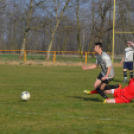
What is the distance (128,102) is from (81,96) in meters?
1.87

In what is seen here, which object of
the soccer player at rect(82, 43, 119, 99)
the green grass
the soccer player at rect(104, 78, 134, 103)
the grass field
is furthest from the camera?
the green grass

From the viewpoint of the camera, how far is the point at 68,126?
5012mm

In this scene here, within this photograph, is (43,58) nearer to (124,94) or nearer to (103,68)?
(103,68)

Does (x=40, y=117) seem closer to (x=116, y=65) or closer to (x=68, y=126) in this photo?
(x=68, y=126)

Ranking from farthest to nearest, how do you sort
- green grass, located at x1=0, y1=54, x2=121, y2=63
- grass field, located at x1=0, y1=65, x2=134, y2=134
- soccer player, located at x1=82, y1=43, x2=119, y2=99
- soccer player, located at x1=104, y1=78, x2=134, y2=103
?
1. green grass, located at x1=0, y1=54, x2=121, y2=63
2. soccer player, located at x1=82, y1=43, x2=119, y2=99
3. soccer player, located at x1=104, y1=78, x2=134, y2=103
4. grass field, located at x1=0, y1=65, x2=134, y2=134

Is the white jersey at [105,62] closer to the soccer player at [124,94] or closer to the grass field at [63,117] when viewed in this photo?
the soccer player at [124,94]

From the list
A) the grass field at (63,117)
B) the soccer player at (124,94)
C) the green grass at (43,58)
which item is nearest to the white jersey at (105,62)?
the soccer player at (124,94)

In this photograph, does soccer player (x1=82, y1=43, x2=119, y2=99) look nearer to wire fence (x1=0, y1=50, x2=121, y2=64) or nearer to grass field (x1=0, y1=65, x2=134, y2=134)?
grass field (x1=0, y1=65, x2=134, y2=134)

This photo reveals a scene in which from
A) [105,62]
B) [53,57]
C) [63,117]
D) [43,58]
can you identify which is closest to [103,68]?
[105,62]

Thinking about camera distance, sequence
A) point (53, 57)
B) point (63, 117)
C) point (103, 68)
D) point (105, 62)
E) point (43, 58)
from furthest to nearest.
Result: point (53, 57) → point (43, 58) → point (103, 68) → point (105, 62) → point (63, 117)

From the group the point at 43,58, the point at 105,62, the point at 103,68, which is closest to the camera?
the point at 105,62

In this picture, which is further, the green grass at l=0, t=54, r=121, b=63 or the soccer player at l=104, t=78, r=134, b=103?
the green grass at l=0, t=54, r=121, b=63

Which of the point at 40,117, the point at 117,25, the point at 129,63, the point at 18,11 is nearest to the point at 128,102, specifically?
the point at 40,117

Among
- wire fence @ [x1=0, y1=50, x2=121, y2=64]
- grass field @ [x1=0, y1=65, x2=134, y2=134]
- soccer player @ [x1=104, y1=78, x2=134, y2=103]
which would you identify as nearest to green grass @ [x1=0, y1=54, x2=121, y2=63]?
wire fence @ [x1=0, y1=50, x2=121, y2=64]
